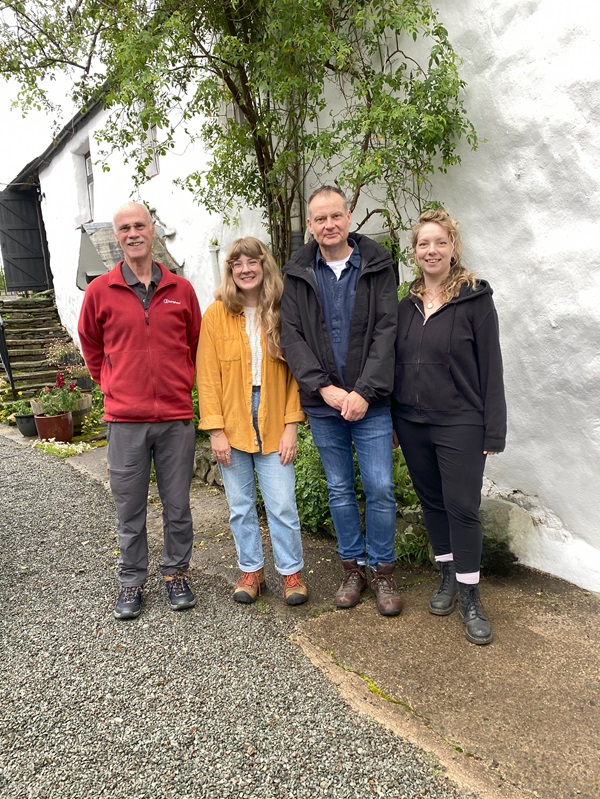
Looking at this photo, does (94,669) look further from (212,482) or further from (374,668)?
(212,482)

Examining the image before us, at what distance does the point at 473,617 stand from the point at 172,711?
1421mm

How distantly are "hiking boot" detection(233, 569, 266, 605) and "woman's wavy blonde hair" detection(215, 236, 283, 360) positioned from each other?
4.03ft

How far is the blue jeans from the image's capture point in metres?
3.07

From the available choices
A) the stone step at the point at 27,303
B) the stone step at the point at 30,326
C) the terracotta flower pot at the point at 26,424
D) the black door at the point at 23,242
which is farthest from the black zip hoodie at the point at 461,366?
the black door at the point at 23,242

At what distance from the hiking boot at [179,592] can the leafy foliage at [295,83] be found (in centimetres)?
273

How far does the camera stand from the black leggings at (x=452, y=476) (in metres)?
2.86

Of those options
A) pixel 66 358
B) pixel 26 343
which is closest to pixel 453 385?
pixel 66 358

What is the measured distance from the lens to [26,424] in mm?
8711

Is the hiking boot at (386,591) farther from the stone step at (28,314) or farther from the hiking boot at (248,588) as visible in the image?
the stone step at (28,314)

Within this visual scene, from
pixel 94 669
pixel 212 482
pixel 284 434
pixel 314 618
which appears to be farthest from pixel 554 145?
pixel 212 482

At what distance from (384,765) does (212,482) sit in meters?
3.93

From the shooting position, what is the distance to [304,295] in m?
3.05

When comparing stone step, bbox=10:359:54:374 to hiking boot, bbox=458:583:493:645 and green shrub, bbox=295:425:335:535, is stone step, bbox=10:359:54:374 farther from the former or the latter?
hiking boot, bbox=458:583:493:645

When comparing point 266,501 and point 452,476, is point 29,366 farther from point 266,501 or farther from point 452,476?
point 452,476
